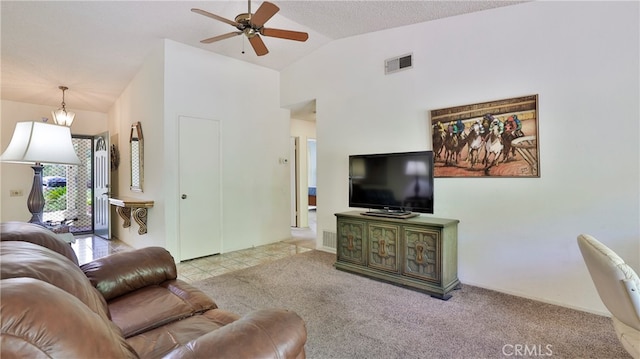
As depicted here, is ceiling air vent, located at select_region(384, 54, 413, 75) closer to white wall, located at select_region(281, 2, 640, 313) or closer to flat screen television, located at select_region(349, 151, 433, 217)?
white wall, located at select_region(281, 2, 640, 313)

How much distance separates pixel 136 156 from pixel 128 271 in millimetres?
3465

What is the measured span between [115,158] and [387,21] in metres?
5.47

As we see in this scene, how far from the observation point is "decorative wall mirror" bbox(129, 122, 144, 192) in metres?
4.52

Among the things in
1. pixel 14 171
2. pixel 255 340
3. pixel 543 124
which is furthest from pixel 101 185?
pixel 543 124

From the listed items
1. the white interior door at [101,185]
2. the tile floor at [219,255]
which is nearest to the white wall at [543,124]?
the tile floor at [219,255]

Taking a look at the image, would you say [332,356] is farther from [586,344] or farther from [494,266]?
[494,266]

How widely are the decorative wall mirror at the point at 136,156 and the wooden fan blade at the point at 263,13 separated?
112 inches

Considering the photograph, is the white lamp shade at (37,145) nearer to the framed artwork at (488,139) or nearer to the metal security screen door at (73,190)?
the framed artwork at (488,139)

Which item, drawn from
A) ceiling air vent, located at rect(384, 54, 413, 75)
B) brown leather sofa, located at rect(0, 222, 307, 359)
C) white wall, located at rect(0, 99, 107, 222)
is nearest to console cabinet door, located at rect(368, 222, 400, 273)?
ceiling air vent, located at rect(384, 54, 413, 75)

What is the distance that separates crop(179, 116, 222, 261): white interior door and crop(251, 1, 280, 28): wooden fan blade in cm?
201

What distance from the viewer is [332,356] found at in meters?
2.00

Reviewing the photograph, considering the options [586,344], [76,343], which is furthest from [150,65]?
[586,344]

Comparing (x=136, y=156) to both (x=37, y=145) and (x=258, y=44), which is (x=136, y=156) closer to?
(x=37, y=145)

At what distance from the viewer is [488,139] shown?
310cm
